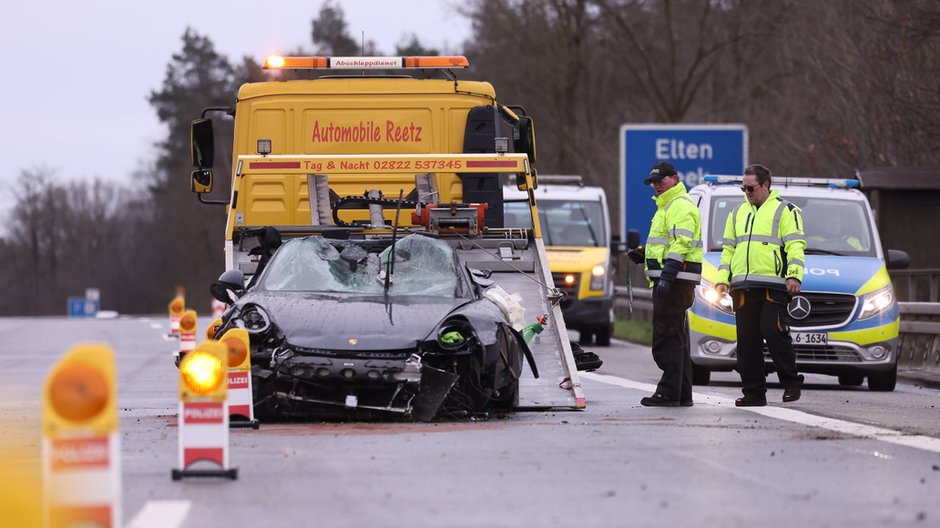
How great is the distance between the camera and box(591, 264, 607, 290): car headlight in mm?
27297

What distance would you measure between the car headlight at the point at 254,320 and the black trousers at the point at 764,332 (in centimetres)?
422

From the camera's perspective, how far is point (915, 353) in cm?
2030

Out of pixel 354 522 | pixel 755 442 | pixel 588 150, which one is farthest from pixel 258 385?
pixel 588 150

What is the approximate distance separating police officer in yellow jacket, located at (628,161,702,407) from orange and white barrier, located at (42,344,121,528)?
28.0 feet

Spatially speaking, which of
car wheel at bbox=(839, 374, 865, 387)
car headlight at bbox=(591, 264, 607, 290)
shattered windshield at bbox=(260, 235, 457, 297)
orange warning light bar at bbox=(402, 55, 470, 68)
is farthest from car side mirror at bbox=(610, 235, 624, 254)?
shattered windshield at bbox=(260, 235, 457, 297)

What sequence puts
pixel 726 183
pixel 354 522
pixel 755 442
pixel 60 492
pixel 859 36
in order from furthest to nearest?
pixel 859 36
pixel 726 183
pixel 755 442
pixel 354 522
pixel 60 492

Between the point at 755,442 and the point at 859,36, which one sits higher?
the point at 859,36

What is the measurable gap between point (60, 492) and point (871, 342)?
12.4 metres

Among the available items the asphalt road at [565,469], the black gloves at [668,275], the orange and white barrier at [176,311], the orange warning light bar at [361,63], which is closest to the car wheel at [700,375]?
the asphalt road at [565,469]

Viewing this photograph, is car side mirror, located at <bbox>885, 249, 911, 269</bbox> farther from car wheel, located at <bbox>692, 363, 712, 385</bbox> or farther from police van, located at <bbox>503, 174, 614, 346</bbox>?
police van, located at <bbox>503, 174, 614, 346</bbox>

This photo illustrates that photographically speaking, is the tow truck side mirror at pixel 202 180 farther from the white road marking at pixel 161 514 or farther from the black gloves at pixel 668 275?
the white road marking at pixel 161 514

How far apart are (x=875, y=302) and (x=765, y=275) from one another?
3.37 metres

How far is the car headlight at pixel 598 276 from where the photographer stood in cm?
2730

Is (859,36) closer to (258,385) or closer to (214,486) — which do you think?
(258,385)
